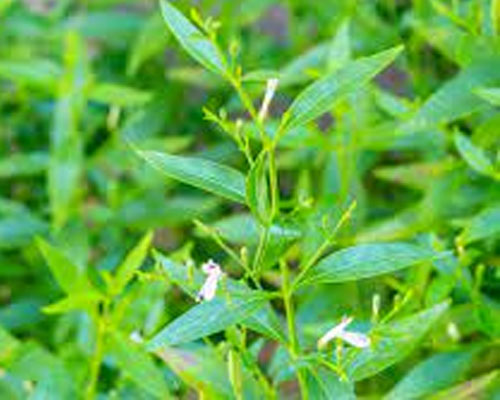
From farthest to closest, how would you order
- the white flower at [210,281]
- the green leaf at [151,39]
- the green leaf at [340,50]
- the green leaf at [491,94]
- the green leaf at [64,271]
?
the green leaf at [151,39], the green leaf at [340,50], the green leaf at [64,271], the green leaf at [491,94], the white flower at [210,281]

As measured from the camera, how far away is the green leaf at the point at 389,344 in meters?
1.15

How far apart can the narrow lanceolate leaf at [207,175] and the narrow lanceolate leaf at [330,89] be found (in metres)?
0.05

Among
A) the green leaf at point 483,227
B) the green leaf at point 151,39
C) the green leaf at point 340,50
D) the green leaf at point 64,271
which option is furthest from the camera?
the green leaf at point 151,39

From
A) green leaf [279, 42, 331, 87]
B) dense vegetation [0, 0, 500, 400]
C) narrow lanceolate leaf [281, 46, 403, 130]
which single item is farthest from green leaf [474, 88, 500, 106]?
green leaf [279, 42, 331, 87]

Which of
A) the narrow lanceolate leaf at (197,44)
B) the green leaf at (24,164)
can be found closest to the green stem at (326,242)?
the narrow lanceolate leaf at (197,44)

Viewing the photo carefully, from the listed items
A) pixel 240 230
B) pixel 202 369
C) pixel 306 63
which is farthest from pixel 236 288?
pixel 306 63

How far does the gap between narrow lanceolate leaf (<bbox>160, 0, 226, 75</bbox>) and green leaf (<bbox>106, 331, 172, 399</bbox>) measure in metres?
0.29

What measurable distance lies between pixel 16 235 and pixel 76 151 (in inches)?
4.9

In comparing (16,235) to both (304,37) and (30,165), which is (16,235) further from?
(304,37)

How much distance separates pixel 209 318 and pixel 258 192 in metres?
0.10

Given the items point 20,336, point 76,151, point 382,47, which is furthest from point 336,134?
point 20,336

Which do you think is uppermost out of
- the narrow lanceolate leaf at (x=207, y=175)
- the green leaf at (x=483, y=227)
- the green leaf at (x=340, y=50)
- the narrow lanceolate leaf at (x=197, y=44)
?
the narrow lanceolate leaf at (x=197, y=44)

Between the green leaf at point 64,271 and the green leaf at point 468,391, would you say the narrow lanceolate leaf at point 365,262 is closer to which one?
the green leaf at point 468,391

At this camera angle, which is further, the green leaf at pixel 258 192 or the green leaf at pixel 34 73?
the green leaf at pixel 34 73
